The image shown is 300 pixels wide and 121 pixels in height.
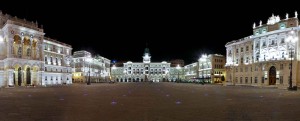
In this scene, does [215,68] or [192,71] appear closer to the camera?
[215,68]

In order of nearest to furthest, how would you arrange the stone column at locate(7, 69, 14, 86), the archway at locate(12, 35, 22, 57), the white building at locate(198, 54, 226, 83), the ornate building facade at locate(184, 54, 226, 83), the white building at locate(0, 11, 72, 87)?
the stone column at locate(7, 69, 14, 86) → the white building at locate(0, 11, 72, 87) → the archway at locate(12, 35, 22, 57) → the white building at locate(198, 54, 226, 83) → the ornate building facade at locate(184, 54, 226, 83)

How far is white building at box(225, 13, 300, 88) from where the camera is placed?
5656cm

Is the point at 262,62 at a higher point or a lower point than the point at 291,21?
lower

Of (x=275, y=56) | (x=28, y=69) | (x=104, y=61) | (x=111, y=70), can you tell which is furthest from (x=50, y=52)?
(x=111, y=70)

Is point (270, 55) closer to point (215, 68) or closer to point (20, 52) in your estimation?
point (215, 68)

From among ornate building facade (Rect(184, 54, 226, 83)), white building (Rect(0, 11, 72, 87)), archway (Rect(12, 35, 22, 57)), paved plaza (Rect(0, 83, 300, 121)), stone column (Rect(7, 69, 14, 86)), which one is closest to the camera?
paved plaza (Rect(0, 83, 300, 121))

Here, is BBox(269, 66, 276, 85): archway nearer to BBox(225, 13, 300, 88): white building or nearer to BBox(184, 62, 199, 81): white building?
BBox(225, 13, 300, 88): white building

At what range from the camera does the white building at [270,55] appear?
56.6 metres

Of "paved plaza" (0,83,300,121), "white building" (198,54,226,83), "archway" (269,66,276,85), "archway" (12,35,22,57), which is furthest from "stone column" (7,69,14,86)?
"white building" (198,54,226,83)

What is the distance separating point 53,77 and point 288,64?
225 feet

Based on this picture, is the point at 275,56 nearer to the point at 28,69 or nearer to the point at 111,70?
the point at 28,69

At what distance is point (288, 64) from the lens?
56875 millimetres

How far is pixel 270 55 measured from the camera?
206 ft

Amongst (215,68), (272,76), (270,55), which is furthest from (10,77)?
(215,68)
